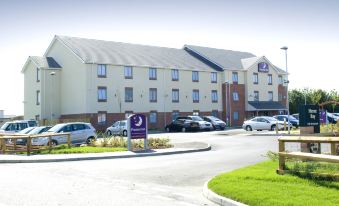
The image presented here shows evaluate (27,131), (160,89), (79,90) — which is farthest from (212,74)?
(27,131)

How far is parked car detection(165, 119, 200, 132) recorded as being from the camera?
43.2m

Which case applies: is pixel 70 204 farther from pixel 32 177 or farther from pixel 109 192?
pixel 32 177

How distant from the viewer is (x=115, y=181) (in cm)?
1257

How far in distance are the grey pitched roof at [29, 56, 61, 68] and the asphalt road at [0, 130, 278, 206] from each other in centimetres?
3496

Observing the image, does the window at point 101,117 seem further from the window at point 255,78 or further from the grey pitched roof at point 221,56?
the window at point 255,78

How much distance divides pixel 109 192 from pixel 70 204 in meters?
1.59

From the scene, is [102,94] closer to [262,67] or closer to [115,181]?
[262,67]

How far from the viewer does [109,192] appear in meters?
10.6

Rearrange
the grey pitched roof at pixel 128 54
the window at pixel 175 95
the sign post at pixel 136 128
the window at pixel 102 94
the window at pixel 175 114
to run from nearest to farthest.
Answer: the sign post at pixel 136 128
the window at pixel 102 94
the grey pitched roof at pixel 128 54
the window at pixel 175 114
the window at pixel 175 95

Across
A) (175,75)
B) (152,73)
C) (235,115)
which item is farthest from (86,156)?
(235,115)

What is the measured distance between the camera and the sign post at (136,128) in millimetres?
22672

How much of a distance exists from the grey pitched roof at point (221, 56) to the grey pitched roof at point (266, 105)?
18.8 feet

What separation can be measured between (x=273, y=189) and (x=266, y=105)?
2172 inches

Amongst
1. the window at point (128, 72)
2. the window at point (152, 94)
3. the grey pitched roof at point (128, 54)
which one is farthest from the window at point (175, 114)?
the window at point (128, 72)
